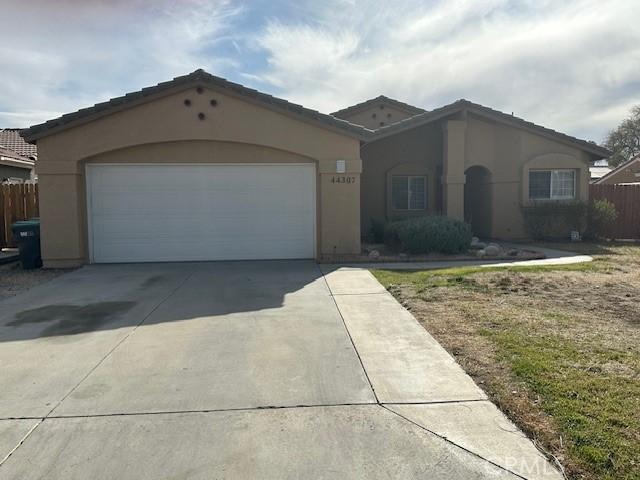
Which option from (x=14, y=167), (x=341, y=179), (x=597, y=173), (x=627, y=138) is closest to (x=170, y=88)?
(x=341, y=179)

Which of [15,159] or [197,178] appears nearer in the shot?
[197,178]

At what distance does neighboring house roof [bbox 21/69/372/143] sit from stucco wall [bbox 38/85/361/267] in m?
0.16

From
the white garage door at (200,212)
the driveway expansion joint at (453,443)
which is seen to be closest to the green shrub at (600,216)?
the white garage door at (200,212)

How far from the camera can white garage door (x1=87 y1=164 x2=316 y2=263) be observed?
12.9 meters

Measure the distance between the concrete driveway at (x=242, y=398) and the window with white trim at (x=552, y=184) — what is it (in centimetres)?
1224

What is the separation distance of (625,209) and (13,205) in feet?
69.6

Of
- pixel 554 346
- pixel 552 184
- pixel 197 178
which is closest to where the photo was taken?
pixel 554 346

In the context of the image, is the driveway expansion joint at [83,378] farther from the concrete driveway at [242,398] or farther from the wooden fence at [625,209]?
the wooden fence at [625,209]

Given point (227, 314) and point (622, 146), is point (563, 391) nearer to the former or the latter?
point (227, 314)

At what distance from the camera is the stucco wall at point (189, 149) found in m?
12.4

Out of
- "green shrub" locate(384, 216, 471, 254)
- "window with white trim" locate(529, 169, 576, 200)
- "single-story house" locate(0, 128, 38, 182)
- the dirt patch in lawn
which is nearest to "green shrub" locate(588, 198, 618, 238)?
"window with white trim" locate(529, 169, 576, 200)

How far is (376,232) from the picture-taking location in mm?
16906

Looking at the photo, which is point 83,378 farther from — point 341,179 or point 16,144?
point 16,144

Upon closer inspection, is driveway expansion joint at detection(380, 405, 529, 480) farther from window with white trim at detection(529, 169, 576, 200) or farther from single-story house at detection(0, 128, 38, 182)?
single-story house at detection(0, 128, 38, 182)
